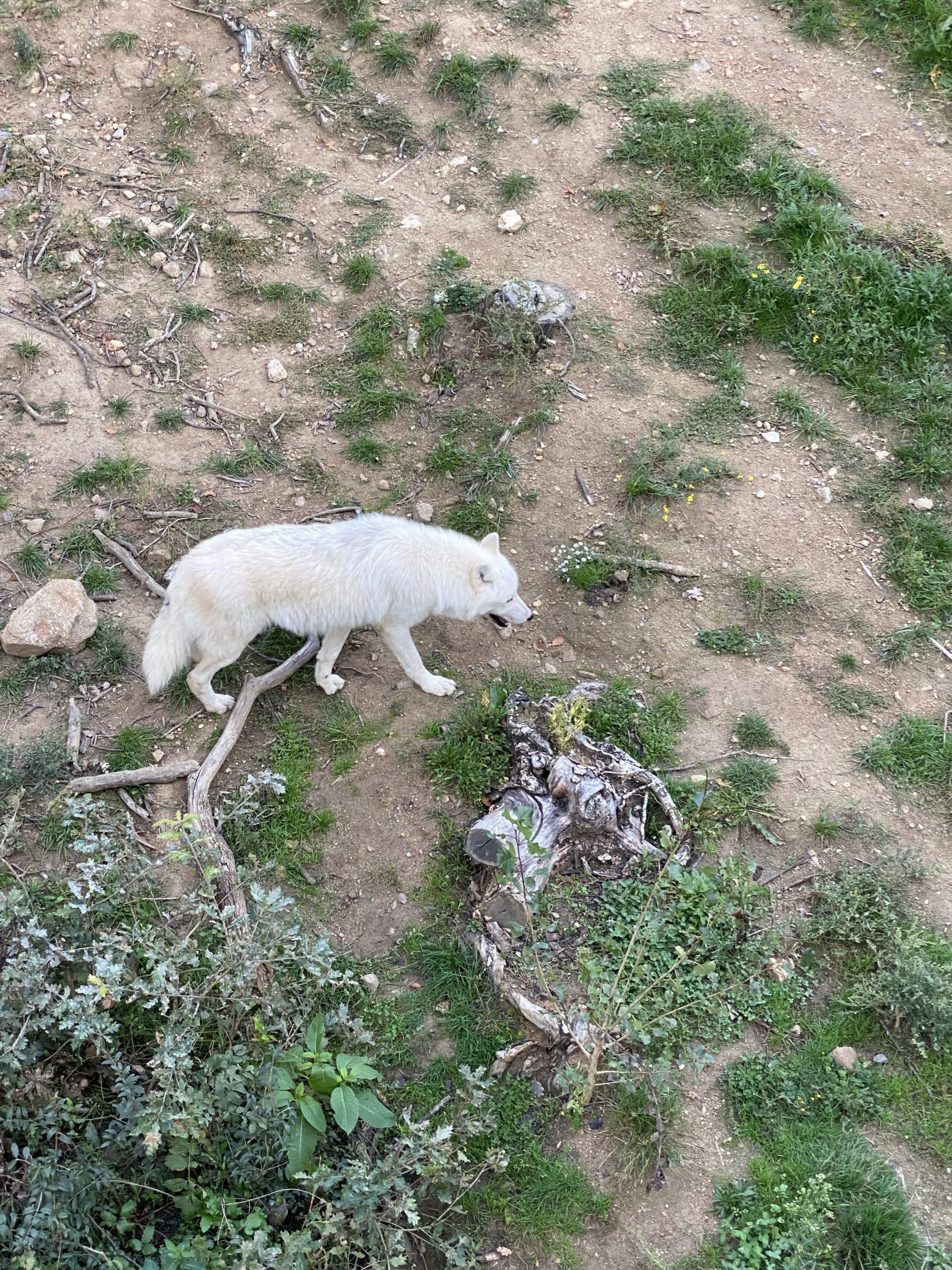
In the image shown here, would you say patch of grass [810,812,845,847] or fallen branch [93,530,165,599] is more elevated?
patch of grass [810,812,845,847]

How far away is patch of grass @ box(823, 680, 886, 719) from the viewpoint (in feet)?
20.3

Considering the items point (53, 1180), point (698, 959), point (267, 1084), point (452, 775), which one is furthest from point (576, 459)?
point (53, 1180)

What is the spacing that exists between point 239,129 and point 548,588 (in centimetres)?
634

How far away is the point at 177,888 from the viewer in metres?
5.17

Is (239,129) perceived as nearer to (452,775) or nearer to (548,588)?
(548,588)

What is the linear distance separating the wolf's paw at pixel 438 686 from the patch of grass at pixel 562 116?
685 cm

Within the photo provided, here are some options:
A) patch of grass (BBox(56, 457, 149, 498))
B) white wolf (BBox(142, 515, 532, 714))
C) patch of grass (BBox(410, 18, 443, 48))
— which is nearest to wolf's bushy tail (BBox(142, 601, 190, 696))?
white wolf (BBox(142, 515, 532, 714))

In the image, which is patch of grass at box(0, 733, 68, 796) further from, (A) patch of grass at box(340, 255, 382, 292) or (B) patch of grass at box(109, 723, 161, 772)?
(A) patch of grass at box(340, 255, 382, 292)

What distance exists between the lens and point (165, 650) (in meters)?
5.69

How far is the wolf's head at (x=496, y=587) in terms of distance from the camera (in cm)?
591

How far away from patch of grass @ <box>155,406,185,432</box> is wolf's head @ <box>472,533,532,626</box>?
302 centimetres

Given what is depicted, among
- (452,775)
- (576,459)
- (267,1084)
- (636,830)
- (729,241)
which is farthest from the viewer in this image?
(729,241)

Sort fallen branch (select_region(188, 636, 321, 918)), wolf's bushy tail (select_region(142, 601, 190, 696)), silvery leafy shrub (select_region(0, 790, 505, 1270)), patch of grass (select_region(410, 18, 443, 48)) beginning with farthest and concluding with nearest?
patch of grass (select_region(410, 18, 443, 48)) → wolf's bushy tail (select_region(142, 601, 190, 696)) → fallen branch (select_region(188, 636, 321, 918)) → silvery leafy shrub (select_region(0, 790, 505, 1270))

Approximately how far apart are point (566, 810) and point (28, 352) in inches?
234
